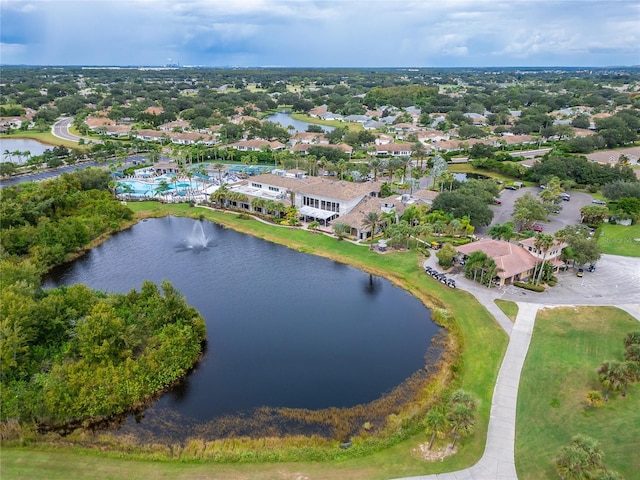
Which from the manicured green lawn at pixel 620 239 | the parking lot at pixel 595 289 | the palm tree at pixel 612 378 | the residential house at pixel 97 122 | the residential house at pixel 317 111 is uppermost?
the residential house at pixel 317 111

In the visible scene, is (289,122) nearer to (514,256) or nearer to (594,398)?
(514,256)

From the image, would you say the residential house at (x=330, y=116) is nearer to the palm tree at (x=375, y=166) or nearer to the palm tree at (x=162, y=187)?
the palm tree at (x=375, y=166)

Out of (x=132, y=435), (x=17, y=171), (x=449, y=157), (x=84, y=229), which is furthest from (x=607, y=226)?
(x=17, y=171)

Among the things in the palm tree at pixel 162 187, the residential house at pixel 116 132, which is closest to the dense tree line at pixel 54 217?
the palm tree at pixel 162 187

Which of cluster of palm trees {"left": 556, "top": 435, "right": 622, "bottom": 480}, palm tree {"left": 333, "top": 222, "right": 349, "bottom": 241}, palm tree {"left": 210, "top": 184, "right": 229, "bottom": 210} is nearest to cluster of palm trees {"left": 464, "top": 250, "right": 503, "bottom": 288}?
palm tree {"left": 333, "top": 222, "right": 349, "bottom": 241}

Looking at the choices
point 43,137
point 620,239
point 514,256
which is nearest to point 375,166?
point 620,239

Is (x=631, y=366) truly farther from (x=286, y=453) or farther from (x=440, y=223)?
(x=440, y=223)

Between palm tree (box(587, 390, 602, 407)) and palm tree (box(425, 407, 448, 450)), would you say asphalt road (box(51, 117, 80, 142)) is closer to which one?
palm tree (box(425, 407, 448, 450))
